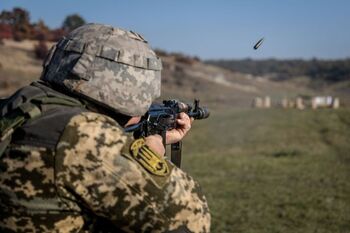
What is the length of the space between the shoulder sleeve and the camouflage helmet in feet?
1.01

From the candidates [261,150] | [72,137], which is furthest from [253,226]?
[261,150]

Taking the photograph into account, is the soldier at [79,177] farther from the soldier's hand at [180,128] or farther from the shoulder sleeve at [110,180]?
the soldier's hand at [180,128]

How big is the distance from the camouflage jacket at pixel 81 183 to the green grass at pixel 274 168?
6.20 meters

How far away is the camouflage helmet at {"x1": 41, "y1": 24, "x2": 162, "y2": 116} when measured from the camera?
2.48 metres

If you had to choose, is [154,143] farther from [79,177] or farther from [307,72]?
[307,72]

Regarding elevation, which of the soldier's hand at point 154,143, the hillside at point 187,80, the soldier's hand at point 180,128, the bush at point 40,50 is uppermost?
the soldier's hand at point 154,143

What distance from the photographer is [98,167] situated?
213 centimetres

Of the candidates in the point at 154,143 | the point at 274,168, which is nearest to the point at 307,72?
the point at 274,168

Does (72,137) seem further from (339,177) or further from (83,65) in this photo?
(339,177)

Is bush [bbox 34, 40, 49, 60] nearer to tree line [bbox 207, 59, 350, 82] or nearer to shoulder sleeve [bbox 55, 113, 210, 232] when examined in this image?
shoulder sleeve [bbox 55, 113, 210, 232]

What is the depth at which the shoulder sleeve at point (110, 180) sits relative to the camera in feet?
7.01

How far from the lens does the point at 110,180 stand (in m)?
2.14

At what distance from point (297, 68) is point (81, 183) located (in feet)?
413

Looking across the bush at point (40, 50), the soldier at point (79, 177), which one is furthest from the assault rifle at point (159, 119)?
the bush at point (40, 50)
